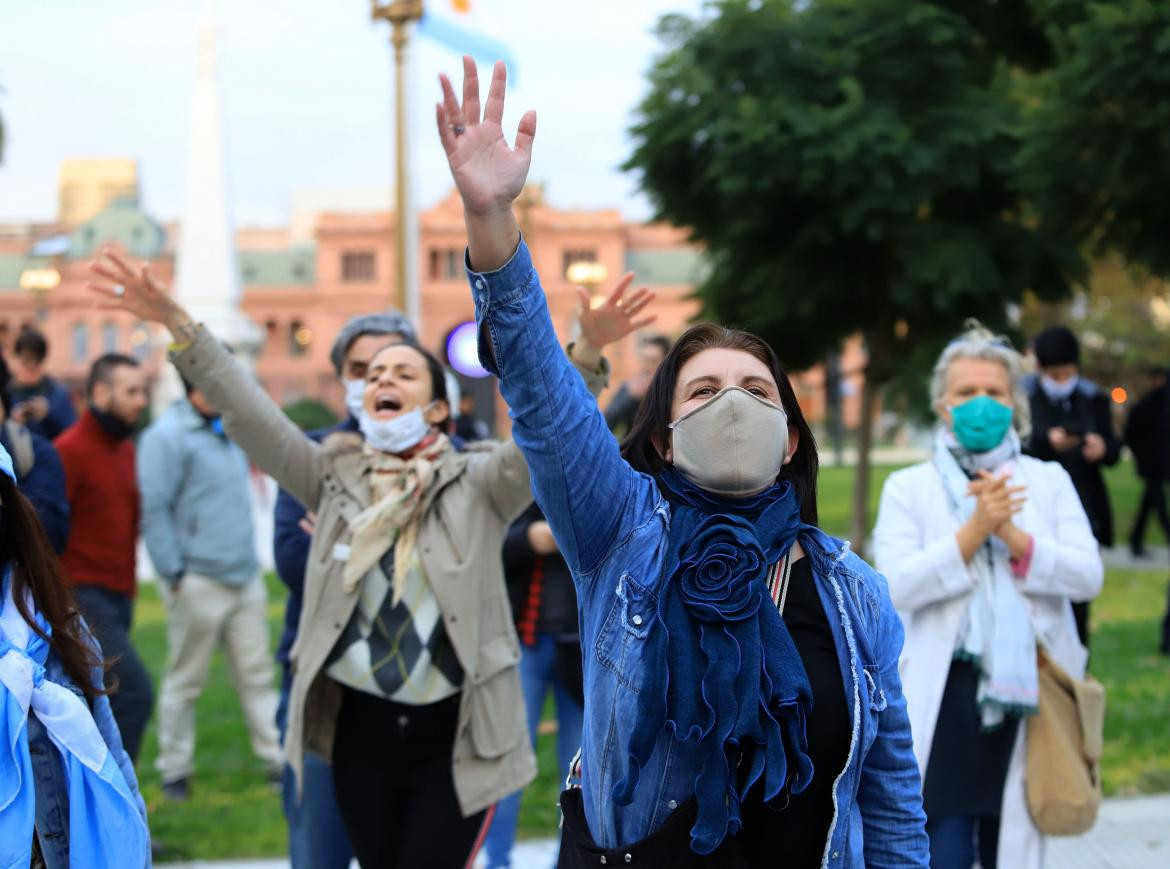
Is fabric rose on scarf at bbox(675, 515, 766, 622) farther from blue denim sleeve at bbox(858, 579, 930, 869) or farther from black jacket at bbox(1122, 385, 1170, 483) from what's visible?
black jacket at bbox(1122, 385, 1170, 483)

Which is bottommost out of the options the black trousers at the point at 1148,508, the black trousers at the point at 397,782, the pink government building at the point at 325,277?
the black trousers at the point at 1148,508

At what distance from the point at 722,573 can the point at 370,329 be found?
8.51ft

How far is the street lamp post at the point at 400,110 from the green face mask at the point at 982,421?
10.0m

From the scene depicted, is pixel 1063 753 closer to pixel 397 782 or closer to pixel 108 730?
pixel 397 782

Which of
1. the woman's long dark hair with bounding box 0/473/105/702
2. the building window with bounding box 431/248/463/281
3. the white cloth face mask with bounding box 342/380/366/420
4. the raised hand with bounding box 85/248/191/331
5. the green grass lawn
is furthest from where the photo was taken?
the building window with bounding box 431/248/463/281

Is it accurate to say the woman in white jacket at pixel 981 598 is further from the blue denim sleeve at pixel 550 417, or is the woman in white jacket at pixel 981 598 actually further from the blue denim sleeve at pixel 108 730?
the blue denim sleeve at pixel 108 730

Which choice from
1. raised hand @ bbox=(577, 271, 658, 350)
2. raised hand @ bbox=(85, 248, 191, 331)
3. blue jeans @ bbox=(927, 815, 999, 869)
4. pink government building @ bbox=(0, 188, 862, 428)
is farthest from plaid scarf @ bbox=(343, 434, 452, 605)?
pink government building @ bbox=(0, 188, 862, 428)

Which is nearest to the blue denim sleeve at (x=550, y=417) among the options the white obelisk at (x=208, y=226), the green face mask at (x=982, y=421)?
the green face mask at (x=982, y=421)

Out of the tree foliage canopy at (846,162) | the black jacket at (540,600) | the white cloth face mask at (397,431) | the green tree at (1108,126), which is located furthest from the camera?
the tree foliage canopy at (846,162)

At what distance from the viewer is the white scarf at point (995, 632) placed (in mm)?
3766

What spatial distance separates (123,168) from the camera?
289ft

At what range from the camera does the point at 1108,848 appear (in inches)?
216

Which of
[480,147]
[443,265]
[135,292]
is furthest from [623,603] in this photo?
[443,265]

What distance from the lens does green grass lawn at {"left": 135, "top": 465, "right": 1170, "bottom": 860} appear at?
5.94 meters
